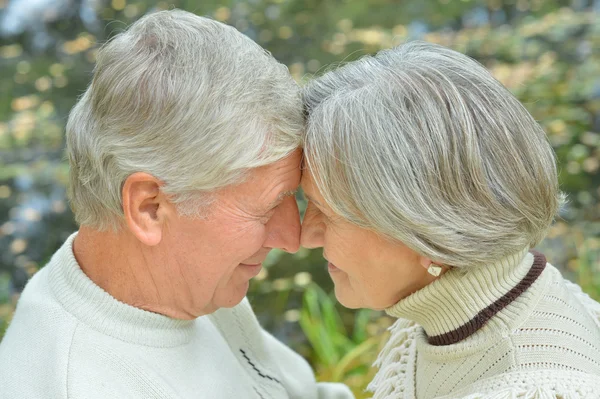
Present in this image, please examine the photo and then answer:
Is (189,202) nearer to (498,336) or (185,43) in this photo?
(185,43)

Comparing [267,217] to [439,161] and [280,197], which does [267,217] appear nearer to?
[280,197]

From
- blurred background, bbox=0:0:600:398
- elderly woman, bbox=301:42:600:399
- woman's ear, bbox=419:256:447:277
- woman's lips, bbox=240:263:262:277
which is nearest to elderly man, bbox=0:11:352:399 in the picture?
woman's lips, bbox=240:263:262:277

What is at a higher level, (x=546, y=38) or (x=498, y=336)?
(x=498, y=336)

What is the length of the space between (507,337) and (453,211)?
316 millimetres

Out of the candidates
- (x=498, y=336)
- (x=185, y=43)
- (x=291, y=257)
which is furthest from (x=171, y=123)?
(x=291, y=257)

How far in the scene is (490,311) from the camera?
178 cm

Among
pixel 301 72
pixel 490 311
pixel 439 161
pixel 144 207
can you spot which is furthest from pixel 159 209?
pixel 301 72

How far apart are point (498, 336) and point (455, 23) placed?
168 inches

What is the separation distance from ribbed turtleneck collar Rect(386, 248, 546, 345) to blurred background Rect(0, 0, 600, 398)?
7.71ft

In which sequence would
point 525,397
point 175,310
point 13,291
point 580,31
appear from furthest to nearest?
point 580,31 → point 13,291 → point 175,310 → point 525,397

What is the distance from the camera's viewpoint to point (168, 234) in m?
1.85

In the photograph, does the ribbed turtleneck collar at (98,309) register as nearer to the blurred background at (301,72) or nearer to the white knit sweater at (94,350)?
the white knit sweater at (94,350)

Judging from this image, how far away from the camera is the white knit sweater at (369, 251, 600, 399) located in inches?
64.9

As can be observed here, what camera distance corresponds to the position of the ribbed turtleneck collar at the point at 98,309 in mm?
1831
